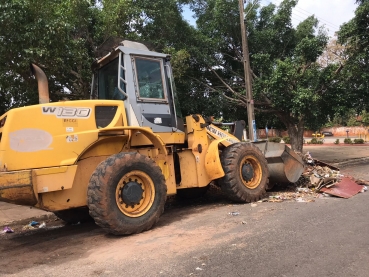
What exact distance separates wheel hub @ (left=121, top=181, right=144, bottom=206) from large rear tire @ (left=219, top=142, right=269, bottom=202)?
6.81ft

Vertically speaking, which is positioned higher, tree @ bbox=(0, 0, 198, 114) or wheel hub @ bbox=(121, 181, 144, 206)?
tree @ bbox=(0, 0, 198, 114)

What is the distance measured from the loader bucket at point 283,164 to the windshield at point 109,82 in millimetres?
3843

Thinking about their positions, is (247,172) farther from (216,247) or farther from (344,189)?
(216,247)

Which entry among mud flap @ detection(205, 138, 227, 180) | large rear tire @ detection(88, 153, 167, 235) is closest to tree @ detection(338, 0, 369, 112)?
mud flap @ detection(205, 138, 227, 180)

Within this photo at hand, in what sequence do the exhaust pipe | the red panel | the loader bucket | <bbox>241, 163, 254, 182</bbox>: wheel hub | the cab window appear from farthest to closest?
1. the loader bucket
2. the red panel
3. <bbox>241, 163, 254, 182</bbox>: wheel hub
4. the cab window
5. the exhaust pipe

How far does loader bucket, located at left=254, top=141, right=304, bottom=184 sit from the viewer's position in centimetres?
764

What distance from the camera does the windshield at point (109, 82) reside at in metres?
6.02

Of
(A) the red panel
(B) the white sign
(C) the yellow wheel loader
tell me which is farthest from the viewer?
(A) the red panel

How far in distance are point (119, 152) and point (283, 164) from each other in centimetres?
386

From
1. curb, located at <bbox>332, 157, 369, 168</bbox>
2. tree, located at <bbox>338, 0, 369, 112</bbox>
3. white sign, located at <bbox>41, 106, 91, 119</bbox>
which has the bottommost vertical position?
curb, located at <bbox>332, 157, 369, 168</bbox>

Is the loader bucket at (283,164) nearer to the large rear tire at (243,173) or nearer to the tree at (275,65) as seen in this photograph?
the large rear tire at (243,173)

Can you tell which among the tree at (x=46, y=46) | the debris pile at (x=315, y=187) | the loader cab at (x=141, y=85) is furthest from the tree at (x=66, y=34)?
the debris pile at (x=315, y=187)

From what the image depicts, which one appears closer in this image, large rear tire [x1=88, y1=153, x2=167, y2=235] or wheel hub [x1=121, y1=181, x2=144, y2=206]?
large rear tire [x1=88, y1=153, x2=167, y2=235]

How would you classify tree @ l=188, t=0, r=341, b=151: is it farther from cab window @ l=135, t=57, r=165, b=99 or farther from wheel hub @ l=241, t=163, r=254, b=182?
cab window @ l=135, t=57, r=165, b=99
